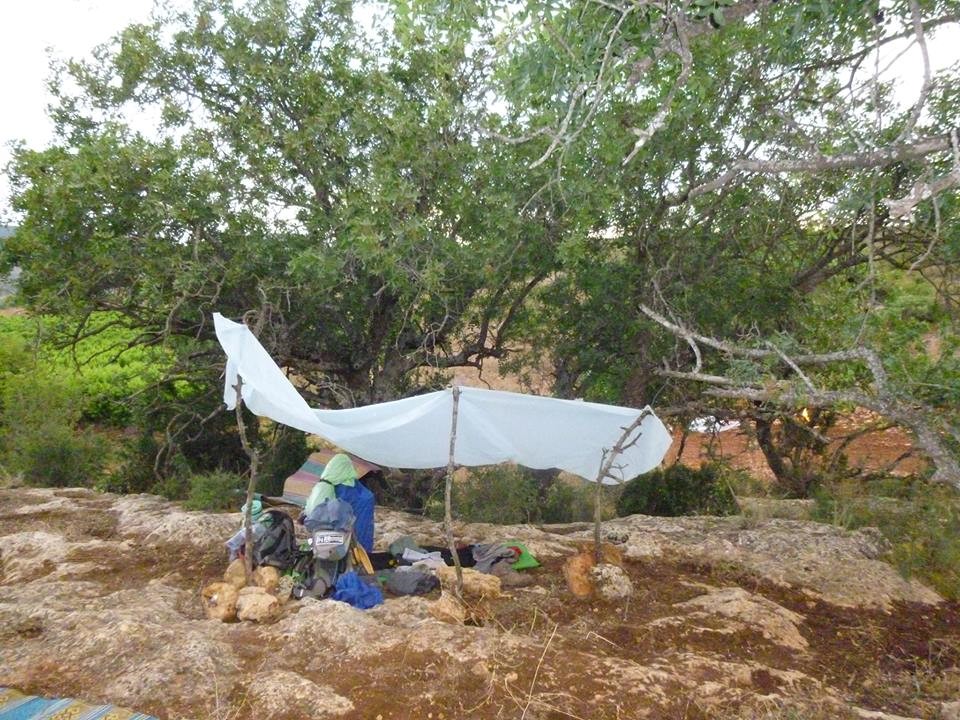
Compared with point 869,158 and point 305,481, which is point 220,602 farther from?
point 869,158

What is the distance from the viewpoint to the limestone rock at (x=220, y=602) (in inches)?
179

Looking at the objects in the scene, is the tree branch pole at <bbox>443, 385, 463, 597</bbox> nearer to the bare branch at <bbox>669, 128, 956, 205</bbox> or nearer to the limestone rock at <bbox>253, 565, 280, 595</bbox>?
the limestone rock at <bbox>253, 565, 280, 595</bbox>

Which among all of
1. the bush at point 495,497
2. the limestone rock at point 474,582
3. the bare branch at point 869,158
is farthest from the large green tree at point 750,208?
the limestone rock at point 474,582

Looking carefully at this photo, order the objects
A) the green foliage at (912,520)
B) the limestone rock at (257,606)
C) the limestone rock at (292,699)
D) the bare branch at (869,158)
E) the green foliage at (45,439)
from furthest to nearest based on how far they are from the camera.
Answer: the green foliage at (45,439) → the green foliage at (912,520) → the limestone rock at (257,606) → the bare branch at (869,158) → the limestone rock at (292,699)

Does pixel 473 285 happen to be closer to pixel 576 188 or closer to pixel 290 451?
pixel 576 188

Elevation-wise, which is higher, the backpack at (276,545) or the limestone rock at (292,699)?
the backpack at (276,545)

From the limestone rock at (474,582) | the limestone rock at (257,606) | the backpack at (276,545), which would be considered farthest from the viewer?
the backpack at (276,545)

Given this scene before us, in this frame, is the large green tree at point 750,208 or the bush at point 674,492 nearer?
the large green tree at point 750,208

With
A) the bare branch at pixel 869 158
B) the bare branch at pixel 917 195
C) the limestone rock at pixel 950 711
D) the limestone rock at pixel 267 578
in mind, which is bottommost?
the limestone rock at pixel 950 711

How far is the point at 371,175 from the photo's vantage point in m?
6.47

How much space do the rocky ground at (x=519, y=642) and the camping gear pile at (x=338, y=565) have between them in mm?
152

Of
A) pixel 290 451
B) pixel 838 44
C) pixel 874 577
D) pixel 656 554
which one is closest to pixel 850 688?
pixel 874 577

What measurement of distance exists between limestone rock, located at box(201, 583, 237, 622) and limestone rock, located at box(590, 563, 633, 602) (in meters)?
2.34

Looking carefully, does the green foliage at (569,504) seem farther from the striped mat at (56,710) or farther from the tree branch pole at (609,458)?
the striped mat at (56,710)
